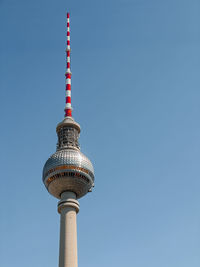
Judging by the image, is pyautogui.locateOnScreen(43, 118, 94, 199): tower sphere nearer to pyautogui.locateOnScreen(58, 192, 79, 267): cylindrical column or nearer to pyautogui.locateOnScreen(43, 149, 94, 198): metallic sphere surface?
pyautogui.locateOnScreen(43, 149, 94, 198): metallic sphere surface

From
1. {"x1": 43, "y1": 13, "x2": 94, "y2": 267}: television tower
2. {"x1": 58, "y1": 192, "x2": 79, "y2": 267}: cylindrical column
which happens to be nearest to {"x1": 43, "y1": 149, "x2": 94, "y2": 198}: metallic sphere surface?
{"x1": 43, "y1": 13, "x2": 94, "y2": 267}: television tower

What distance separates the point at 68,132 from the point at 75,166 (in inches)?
453

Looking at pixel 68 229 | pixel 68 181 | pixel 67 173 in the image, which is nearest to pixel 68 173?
pixel 67 173

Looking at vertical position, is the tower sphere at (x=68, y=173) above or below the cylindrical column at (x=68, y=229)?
above

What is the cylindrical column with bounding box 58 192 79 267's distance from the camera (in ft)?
219

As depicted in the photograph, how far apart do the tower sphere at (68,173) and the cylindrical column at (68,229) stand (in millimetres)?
1938

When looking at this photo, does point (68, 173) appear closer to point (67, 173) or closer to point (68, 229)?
point (67, 173)

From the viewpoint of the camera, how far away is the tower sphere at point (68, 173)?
246 ft

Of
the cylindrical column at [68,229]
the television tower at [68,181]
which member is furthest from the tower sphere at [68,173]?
the cylindrical column at [68,229]

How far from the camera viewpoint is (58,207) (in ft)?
246

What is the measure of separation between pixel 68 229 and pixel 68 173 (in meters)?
11.2

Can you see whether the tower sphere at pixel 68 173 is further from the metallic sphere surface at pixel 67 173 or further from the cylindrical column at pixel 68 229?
the cylindrical column at pixel 68 229

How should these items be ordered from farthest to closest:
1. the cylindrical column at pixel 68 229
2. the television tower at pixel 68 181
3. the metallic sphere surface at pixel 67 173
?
the metallic sphere surface at pixel 67 173 → the television tower at pixel 68 181 → the cylindrical column at pixel 68 229

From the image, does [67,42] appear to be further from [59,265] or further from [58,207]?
[59,265]
